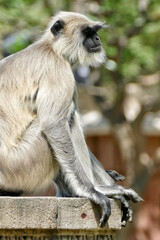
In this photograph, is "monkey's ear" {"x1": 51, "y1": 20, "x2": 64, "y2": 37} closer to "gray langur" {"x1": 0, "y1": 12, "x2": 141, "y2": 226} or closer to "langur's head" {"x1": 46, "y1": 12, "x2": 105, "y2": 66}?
"langur's head" {"x1": 46, "y1": 12, "x2": 105, "y2": 66}

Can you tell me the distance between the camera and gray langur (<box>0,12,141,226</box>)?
577 centimetres

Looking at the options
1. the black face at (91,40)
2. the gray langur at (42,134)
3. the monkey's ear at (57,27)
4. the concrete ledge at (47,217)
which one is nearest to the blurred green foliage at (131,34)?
the black face at (91,40)

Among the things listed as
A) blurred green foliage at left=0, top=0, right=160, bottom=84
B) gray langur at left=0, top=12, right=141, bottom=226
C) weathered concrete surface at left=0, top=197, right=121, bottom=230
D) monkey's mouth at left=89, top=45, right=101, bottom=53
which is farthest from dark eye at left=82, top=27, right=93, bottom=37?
blurred green foliage at left=0, top=0, right=160, bottom=84

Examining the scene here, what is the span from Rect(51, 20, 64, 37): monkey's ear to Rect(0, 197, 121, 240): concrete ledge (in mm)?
1934

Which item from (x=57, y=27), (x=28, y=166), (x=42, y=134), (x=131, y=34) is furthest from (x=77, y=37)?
(x=131, y=34)

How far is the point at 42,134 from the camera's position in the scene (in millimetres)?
5914

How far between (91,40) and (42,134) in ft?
4.47

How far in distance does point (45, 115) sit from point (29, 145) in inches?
11.5

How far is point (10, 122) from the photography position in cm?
587

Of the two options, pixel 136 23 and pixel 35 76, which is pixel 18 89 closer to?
pixel 35 76

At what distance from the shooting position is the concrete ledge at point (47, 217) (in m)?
5.05

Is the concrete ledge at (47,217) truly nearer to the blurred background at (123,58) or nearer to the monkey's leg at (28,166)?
the monkey's leg at (28,166)

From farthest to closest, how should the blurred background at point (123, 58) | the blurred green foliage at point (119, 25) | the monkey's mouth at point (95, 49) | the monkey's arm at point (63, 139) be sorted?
the blurred background at point (123, 58) < the blurred green foliage at point (119, 25) < the monkey's mouth at point (95, 49) < the monkey's arm at point (63, 139)

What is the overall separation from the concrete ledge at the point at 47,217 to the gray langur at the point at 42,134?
256 millimetres
